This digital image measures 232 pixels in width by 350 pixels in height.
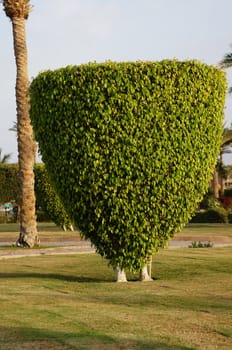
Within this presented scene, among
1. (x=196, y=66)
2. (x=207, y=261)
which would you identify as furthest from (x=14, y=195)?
(x=196, y=66)

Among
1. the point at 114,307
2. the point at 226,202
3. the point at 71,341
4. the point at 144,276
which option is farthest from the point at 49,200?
the point at 71,341

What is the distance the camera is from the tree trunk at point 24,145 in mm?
27203

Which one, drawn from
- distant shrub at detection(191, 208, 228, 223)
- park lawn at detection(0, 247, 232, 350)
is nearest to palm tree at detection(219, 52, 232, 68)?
distant shrub at detection(191, 208, 228, 223)

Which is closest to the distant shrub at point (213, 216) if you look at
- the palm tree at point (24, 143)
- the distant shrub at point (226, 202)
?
the distant shrub at point (226, 202)

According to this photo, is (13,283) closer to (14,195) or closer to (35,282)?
(35,282)

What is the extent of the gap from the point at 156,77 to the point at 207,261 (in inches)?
266

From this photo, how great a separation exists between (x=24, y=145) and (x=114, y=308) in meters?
16.4

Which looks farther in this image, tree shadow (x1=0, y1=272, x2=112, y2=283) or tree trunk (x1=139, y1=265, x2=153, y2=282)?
tree shadow (x1=0, y1=272, x2=112, y2=283)

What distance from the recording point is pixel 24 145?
27.2 m

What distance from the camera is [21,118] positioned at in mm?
27203

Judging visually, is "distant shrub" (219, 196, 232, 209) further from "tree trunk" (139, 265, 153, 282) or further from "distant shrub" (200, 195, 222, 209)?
"tree trunk" (139, 265, 153, 282)

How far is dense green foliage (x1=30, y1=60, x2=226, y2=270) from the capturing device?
46.3ft

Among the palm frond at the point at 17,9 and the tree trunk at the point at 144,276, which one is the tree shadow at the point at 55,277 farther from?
the palm frond at the point at 17,9

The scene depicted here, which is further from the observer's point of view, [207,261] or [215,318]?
[207,261]
